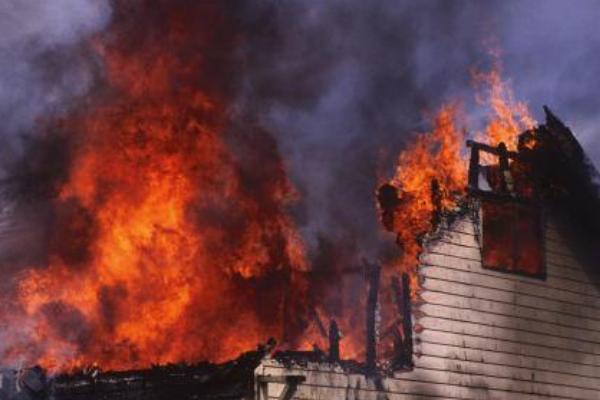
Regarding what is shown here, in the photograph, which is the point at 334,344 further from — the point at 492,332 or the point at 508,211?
the point at 508,211

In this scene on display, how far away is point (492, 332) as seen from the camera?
14.0 meters

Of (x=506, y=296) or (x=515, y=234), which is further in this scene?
(x=515, y=234)

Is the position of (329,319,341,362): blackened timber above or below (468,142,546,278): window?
below

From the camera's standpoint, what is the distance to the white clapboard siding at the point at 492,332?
1317 centimetres

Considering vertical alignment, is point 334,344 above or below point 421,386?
above

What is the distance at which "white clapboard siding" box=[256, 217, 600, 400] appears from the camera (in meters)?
13.2

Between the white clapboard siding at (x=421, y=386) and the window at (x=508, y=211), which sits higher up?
the window at (x=508, y=211)

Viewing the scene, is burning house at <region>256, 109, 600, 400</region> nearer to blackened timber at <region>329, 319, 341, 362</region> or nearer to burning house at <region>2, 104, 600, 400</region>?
burning house at <region>2, 104, 600, 400</region>

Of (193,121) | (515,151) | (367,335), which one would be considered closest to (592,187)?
(515,151)

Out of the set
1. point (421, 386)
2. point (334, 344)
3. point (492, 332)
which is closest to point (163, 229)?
point (334, 344)

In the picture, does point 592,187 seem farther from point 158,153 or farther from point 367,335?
point 158,153

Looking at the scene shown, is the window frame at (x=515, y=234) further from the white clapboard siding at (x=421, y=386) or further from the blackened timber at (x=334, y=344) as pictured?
the blackened timber at (x=334, y=344)

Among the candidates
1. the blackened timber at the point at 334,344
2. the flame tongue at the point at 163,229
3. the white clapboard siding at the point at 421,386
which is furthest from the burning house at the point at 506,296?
the flame tongue at the point at 163,229

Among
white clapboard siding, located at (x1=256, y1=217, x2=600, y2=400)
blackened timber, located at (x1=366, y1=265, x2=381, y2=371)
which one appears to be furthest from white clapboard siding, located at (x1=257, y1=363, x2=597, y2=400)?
blackened timber, located at (x1=366, y1=265, x2=381, y2=371)
